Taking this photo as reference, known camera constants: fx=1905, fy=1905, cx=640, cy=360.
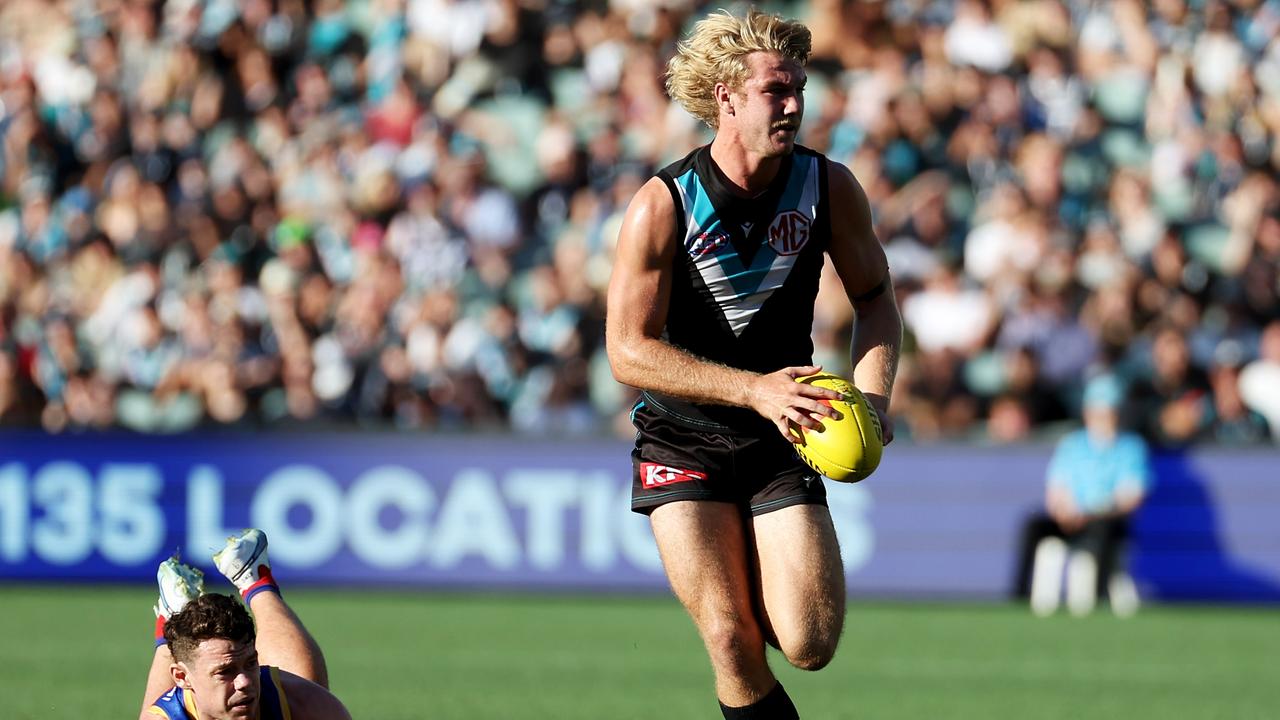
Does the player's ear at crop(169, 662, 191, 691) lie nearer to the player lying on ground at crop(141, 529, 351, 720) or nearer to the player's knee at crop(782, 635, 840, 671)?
the player lying on ground at crop(141, 529, 351, 720)

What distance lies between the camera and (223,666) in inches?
212

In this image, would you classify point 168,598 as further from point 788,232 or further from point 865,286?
point 865,286

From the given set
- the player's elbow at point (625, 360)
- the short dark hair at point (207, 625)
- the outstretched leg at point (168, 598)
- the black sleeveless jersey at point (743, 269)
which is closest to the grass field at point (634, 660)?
the outstretched leg at point (168, 598)

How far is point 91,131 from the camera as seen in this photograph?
61.7ft

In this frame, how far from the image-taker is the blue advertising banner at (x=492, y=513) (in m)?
14.0

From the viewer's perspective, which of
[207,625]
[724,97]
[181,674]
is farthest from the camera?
[724,97]

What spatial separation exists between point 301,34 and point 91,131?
228 centimetres

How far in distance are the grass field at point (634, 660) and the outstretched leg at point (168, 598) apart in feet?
8.30

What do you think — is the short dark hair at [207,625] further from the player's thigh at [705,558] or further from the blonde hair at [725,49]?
the blonde hair at [725,49]

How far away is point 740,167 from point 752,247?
0.26m

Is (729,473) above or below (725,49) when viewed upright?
below

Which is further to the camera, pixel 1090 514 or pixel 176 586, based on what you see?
pixel 1090 514

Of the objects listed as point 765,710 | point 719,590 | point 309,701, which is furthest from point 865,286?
point 309,701

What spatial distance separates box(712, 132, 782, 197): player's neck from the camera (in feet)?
19.7
